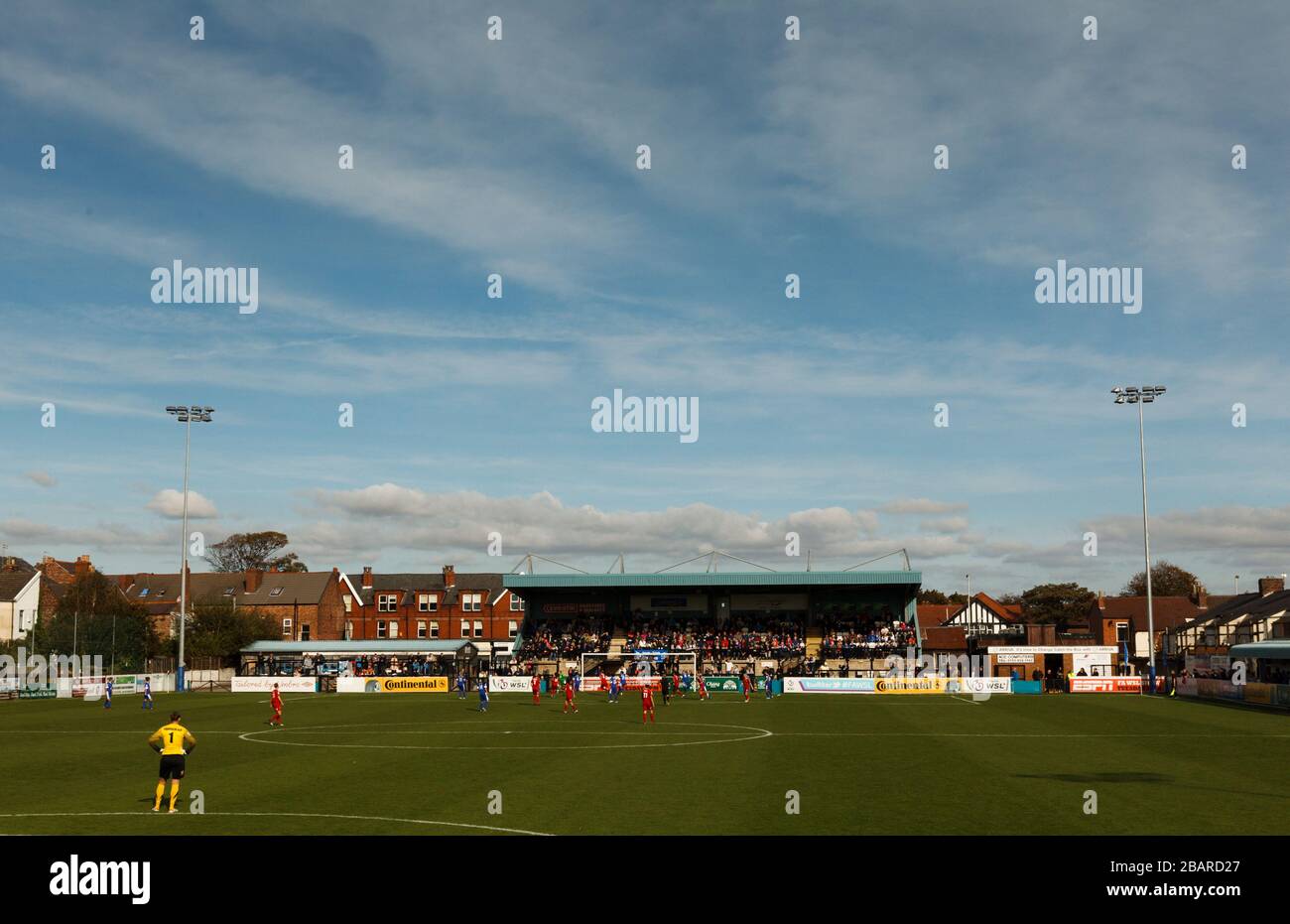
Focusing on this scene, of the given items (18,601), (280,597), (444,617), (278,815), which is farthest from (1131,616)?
(278,815)

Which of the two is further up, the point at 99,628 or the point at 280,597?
the point at 280,597

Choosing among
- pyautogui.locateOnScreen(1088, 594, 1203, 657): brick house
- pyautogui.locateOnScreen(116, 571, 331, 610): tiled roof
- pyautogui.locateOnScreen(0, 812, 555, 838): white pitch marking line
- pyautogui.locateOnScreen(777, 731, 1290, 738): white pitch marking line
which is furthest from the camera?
pyautogui.locateOnScreen(1088, 594, 1203, 657): brick house

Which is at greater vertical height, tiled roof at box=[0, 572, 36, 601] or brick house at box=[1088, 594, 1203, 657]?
tiled roof at box=[0, 572, 36, 601]

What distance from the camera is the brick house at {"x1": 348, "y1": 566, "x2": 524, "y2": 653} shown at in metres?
129

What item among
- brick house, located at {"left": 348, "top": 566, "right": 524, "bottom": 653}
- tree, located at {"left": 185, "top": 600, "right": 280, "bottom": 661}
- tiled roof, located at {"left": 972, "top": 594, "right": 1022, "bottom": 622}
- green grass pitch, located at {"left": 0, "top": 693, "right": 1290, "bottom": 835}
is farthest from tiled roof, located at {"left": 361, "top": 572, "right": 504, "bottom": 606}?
green grass pitch, located at {"left": 0, "top": 693, "right": 1290, "bottom": 835}

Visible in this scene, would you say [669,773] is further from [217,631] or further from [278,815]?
[217,631]

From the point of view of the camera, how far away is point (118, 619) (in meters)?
90.6

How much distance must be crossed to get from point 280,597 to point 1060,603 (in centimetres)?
9187

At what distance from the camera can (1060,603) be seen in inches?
5423

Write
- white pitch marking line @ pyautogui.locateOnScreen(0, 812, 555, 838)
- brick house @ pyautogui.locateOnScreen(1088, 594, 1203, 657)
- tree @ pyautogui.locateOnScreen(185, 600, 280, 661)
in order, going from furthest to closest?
brick house @ pyautogui.locateOnScreen(1088, 594, 1203, 657), tree @ pyautogui.locateOnScreen(185, 600, 280, 661), white pitch marking line @ pyautogui.locateOnScreen(0, 812, 555, 838)

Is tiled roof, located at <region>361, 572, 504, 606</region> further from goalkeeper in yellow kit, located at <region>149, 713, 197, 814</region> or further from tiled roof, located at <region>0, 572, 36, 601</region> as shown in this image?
goalkeeper in yellow kit, located at <region>149, 713, 197, 814</region>

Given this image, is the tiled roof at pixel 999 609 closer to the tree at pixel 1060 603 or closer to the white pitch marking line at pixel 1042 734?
the tree at pixel 1060 603
